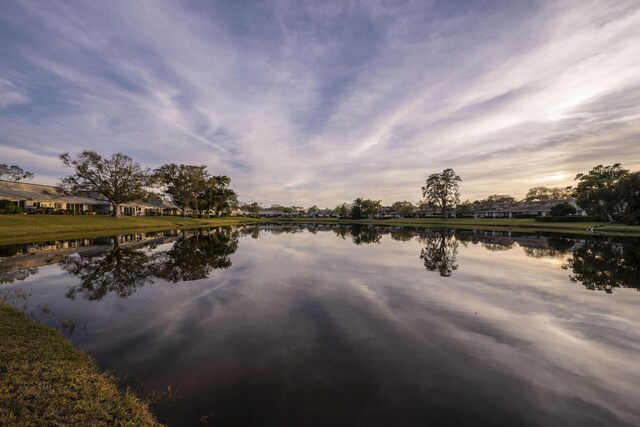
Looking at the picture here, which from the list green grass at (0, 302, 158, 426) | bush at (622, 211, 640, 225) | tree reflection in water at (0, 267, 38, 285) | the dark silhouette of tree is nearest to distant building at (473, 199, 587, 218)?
bush at (622, 211, 640, 225)

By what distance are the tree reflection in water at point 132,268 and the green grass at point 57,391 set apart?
6.19 meters

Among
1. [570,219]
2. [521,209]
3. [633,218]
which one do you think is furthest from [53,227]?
[521,209]

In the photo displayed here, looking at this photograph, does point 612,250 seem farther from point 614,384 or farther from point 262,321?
point 262,321

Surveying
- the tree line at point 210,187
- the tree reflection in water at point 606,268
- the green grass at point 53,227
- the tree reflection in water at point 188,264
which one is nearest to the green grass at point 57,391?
the tree reflection in water at point 188,264

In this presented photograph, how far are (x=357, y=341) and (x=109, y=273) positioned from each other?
14.8 meters

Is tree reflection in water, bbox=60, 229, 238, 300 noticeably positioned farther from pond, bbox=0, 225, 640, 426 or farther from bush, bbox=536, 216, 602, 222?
bush, bbox=536, 216, 602, 222

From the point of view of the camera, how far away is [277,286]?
13.8m

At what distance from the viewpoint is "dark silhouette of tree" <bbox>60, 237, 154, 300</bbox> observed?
41.8ft

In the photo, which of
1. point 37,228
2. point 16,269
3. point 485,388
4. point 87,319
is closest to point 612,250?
point 485,388

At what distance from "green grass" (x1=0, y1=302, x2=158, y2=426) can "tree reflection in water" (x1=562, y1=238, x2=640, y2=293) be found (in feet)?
58.9

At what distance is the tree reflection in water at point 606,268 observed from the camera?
14305mm

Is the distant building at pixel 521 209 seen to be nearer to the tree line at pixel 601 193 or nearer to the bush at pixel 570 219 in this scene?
the tree line at pixel 601 193

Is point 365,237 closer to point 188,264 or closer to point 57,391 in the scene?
point 188,264

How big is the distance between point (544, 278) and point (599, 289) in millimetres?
2295
